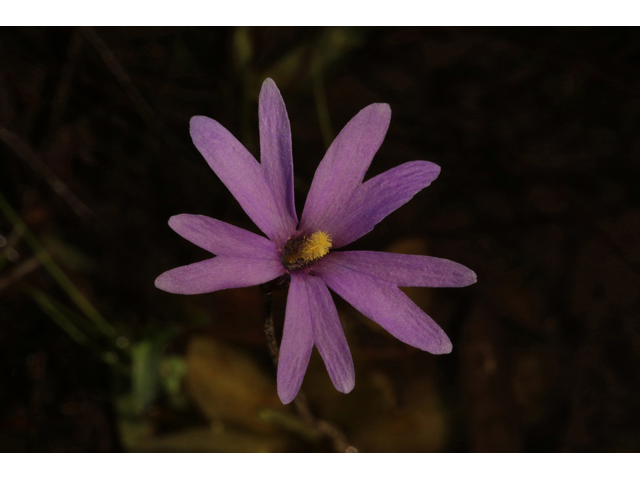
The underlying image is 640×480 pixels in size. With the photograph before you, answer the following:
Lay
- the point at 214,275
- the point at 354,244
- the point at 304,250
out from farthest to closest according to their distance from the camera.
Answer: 1. the point at 354,244
2. the point at 304,250
3. the point at 214,275

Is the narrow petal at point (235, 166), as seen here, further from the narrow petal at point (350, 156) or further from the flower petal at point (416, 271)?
the flower petal at point (416, 271)

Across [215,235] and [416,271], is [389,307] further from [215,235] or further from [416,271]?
[215,235]

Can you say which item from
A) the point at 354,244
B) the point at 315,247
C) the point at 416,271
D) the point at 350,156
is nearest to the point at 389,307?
the point at 416,271

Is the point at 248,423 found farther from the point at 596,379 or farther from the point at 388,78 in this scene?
the point at 388,78

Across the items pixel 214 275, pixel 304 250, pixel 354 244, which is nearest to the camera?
pixel 214 275

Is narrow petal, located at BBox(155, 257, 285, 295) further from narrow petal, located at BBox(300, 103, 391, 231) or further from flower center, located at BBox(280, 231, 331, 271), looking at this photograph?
narrow petal, located at BBox(300, 103, 391, 231)

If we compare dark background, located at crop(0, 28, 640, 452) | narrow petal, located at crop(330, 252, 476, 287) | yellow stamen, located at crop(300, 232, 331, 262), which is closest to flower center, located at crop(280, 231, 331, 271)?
yellow stamen, located at crop(300, 232, 331, 262)

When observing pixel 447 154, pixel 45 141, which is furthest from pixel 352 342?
pixel 45 141

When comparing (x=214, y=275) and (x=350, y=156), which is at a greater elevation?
(x=350, y=156)
